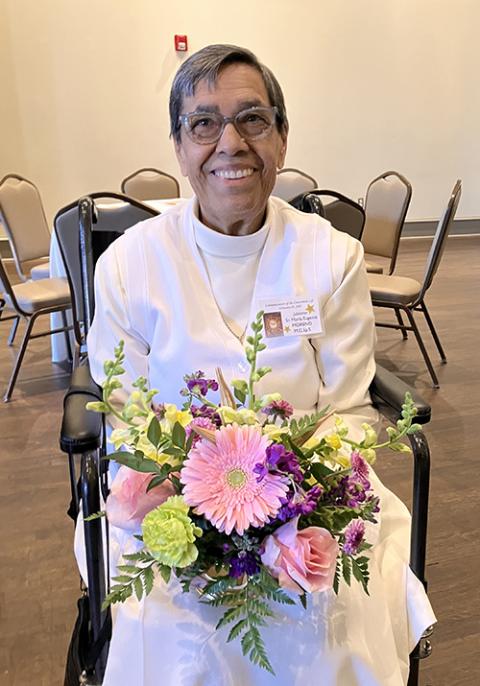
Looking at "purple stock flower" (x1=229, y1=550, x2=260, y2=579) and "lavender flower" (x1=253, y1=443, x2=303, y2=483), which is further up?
"lavender flower" (x1=253, y1=443, x2=303, y2=483)

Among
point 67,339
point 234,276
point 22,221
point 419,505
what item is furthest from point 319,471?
point 22,221

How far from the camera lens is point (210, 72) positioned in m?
1.19

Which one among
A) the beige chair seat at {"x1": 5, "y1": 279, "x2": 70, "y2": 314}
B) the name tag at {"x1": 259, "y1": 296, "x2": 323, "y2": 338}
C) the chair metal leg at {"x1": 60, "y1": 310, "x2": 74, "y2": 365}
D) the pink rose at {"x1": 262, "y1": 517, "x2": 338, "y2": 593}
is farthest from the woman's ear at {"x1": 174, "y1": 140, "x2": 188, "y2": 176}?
the chair metal leg at {"x1": 60, "y1": 310, "x2": 74, "y2": 365}

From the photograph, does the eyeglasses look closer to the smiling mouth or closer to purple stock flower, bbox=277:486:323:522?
the smiling mouth

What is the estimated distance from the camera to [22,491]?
230cm

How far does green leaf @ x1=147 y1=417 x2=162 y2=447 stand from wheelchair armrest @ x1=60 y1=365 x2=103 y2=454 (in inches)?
10.8

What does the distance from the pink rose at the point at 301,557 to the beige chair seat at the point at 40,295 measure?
251 cm

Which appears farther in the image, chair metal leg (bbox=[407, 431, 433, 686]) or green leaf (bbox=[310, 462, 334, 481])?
chair metal leg (bbox=[407, 431, 433, 686])

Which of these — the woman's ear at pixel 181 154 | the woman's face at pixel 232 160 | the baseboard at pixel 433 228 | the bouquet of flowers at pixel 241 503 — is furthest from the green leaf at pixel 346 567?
the baseboard at pixel 433 228

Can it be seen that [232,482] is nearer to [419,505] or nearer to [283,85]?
[419,505]

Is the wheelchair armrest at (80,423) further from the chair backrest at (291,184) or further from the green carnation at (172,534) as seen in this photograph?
the chair backrest at (291,184)

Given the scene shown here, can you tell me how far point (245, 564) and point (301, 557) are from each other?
3.1 inches

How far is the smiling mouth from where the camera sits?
125 cm

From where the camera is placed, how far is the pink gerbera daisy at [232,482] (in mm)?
723
